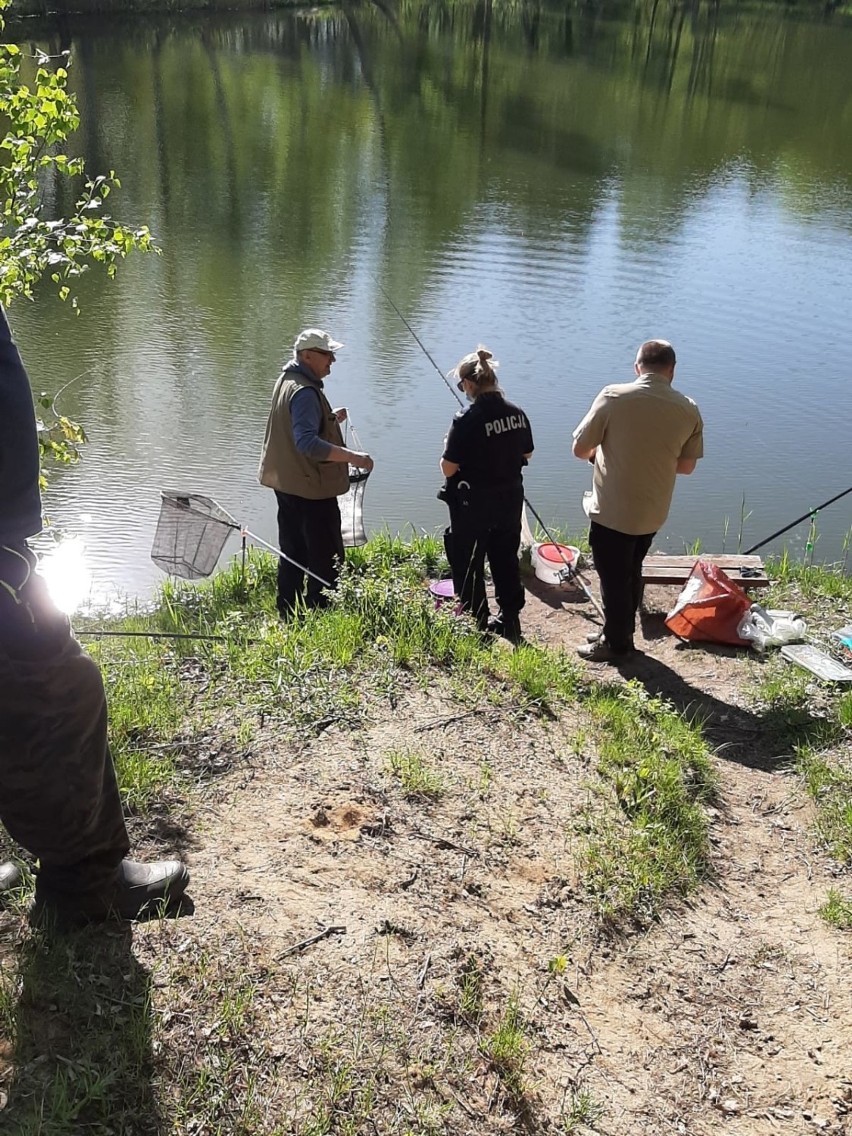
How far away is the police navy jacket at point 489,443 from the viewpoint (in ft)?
17.1

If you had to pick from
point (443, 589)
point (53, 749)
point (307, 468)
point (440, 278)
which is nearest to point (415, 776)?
point (53, 749)

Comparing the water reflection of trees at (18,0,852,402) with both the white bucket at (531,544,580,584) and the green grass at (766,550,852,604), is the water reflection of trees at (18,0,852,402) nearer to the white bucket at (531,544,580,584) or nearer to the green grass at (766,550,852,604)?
the white bucket at (531,544,580,584)

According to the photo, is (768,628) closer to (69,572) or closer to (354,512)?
(354,512)

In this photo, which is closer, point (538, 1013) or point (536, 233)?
point (538, 1013)

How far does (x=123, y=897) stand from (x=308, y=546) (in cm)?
352

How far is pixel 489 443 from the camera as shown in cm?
526

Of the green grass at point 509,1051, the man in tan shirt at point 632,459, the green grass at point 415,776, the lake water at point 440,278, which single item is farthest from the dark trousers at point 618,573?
the green grass at point 509,1051

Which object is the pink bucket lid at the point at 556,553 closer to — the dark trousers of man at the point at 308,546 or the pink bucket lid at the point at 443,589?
the pink bucket lid at the point at 443,589

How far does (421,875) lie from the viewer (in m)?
2.96

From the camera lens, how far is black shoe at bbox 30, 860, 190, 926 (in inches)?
92.8

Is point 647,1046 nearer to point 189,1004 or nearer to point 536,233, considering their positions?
point 189,1004

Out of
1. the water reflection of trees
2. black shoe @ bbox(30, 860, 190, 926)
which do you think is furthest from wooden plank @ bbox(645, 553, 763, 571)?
the water reflection of trees

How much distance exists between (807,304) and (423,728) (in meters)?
12.4

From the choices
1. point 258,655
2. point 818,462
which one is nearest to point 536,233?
point 818,462
